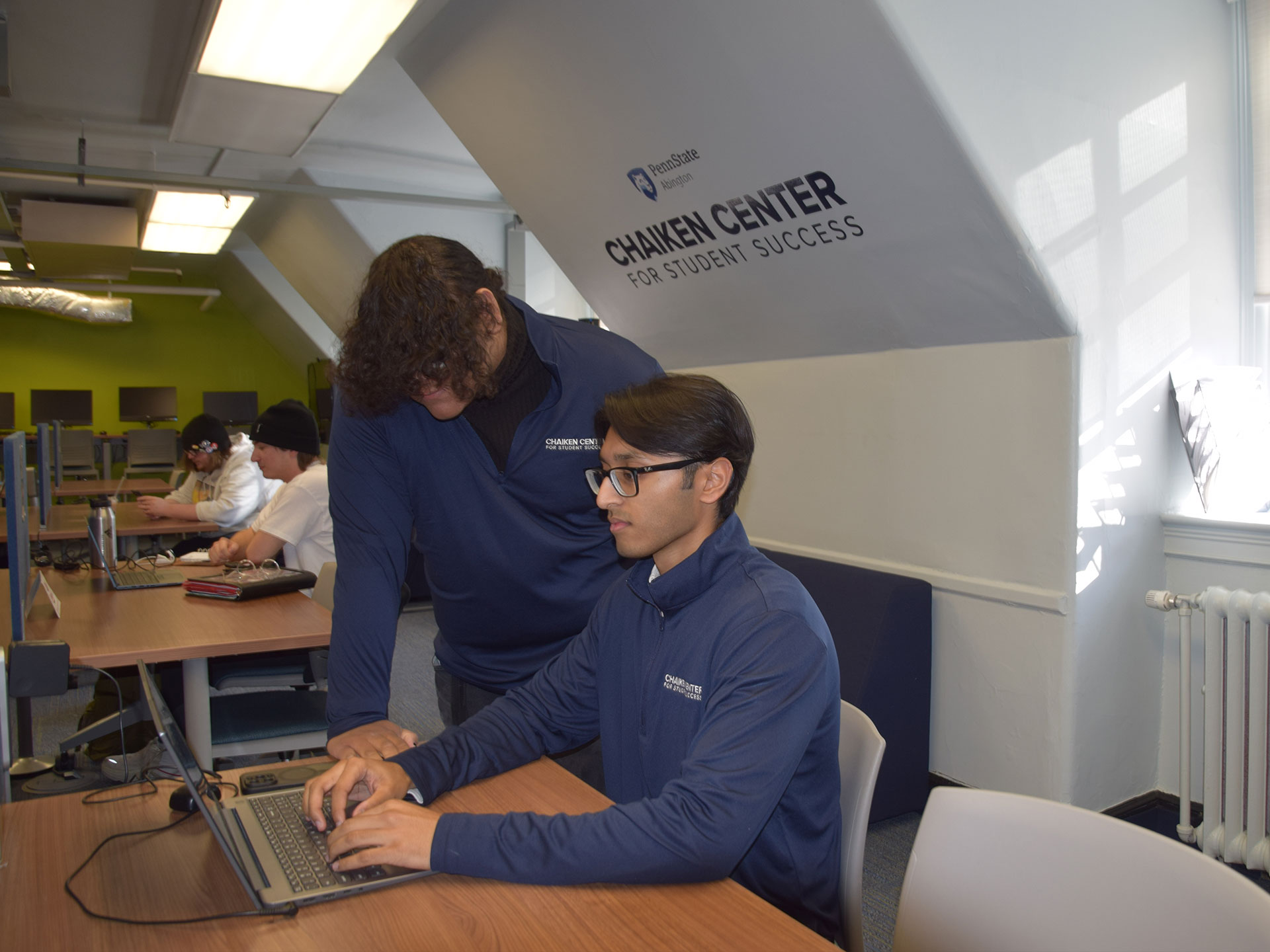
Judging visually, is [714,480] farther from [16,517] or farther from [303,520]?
[303,520]

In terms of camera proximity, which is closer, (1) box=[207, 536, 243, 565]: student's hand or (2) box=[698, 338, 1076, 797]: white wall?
(2) box=[698, 338, 1076, 797]: white wall

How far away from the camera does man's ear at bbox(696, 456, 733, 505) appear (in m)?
1.40

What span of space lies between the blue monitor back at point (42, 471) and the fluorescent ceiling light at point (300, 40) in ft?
5.07

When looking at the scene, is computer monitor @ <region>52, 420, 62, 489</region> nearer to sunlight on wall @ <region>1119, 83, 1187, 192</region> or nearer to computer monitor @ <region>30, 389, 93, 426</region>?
sunlight on wall @ <region>1119, 83, 1187, 192</region>

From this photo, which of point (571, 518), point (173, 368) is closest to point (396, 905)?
point (571, 518)

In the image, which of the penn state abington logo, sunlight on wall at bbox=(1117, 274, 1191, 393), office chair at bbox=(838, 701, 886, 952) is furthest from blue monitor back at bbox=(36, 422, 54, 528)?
sunlight on wall at bbox=(1117, 274, 1191, 393)

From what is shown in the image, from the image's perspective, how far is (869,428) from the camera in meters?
3.10

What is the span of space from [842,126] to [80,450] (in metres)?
10.9

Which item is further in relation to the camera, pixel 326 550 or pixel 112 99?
pixel 112 99

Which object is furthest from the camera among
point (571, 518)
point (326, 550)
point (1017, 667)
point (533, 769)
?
point (326, 550)

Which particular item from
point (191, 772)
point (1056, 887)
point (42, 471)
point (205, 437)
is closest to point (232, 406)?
point (205, 437)

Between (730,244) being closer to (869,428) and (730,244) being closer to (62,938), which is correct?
(869,428)

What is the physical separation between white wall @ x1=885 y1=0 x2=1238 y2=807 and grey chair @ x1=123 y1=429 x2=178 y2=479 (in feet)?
36.5

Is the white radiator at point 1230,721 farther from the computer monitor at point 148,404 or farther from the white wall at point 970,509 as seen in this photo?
the computer monitor at point 148,404
